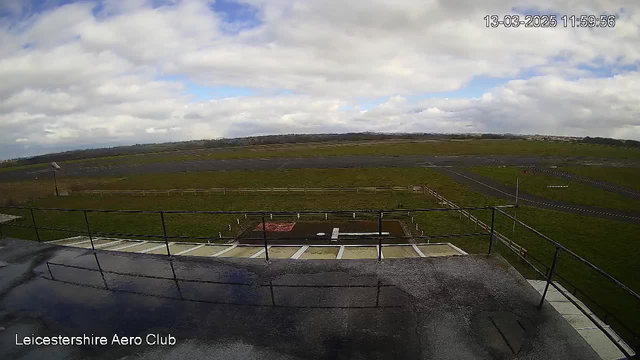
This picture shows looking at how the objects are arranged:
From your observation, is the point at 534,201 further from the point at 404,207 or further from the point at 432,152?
the point at 432,152

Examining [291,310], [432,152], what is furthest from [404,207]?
[432,152]

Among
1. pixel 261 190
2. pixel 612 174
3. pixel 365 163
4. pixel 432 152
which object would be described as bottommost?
pixel 612 174

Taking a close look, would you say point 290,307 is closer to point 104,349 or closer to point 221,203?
point 104,349

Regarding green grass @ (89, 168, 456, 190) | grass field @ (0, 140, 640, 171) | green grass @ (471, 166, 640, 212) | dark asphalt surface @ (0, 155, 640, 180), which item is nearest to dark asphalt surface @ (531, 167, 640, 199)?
green grass @ (471, 166, 640, 212)

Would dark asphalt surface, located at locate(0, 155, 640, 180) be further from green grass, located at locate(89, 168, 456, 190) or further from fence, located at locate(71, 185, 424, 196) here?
fence, located at locate(71, 185, 424, 196)

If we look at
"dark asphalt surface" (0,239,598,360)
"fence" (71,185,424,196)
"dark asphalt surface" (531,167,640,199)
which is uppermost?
"dark asphalt surface" (0,239,598,360)

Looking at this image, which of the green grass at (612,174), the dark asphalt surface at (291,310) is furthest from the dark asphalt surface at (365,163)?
the dark asphalt surface at (291,310)
